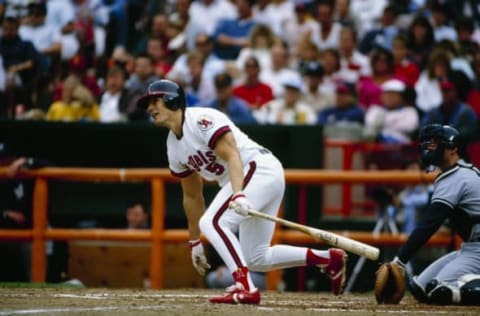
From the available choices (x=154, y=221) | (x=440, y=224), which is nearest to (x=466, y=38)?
(x=154, y=221)

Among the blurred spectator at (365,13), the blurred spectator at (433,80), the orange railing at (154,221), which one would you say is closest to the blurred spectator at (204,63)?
the blurred spectator at (365,13)

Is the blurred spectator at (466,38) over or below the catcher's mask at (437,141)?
over

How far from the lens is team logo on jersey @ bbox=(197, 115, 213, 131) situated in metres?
8.45

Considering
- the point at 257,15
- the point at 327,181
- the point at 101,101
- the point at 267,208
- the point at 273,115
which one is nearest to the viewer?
the point at 267,208

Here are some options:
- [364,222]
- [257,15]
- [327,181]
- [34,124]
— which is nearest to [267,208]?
[327,181]

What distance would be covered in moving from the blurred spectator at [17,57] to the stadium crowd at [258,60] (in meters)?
0.02

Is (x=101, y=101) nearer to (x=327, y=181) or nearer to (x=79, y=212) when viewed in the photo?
(x=79, y=212)

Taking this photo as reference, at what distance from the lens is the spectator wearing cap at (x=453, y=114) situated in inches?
497

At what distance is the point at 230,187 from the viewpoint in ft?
28.3

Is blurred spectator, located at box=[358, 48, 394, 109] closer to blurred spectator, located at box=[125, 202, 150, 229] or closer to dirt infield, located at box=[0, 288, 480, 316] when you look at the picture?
blurred spectator, located at box=[125, 202, 150, 229]

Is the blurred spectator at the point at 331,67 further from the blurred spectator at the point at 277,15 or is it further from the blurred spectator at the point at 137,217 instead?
the blurred spectator at the point at 137,217

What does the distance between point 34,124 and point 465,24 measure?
5.11 meters

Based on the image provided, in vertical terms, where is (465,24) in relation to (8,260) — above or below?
above

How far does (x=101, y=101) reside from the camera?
48.6 feet
